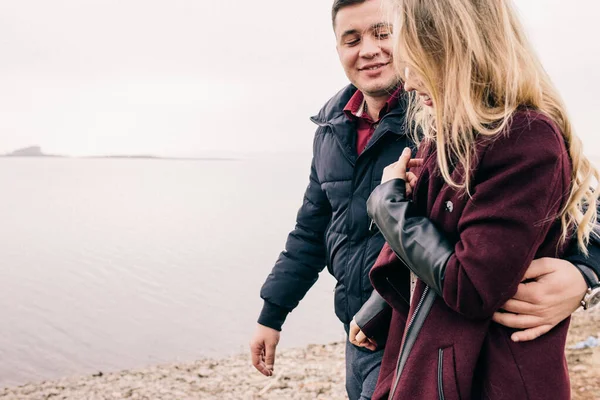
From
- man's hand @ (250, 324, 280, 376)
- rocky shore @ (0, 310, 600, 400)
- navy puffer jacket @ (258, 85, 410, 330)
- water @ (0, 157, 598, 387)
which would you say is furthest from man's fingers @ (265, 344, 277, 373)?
water @ (0, 157, 598, 387)

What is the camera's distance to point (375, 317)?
1.99 metres

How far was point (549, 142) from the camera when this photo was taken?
1438mm

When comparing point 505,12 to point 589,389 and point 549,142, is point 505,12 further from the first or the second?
point 589,389

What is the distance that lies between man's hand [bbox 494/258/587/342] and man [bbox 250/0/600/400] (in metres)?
0.52

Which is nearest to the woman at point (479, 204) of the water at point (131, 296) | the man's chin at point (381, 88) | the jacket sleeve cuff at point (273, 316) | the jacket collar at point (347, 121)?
the jacket collar at point (347, 121)

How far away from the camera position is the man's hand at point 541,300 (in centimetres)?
153

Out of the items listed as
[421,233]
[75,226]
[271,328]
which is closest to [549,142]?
[421,233]

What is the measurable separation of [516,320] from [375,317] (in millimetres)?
561

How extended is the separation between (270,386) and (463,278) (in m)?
7.00

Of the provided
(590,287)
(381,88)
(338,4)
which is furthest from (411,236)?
(338,4)

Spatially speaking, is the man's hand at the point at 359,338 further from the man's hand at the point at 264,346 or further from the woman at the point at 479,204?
the man's hand at the point at 264,346

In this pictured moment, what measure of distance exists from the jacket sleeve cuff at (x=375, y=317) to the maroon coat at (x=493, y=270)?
28cm

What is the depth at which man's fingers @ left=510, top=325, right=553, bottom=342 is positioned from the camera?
1525mm

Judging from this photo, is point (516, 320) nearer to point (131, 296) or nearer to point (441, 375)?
point (441, 375)
